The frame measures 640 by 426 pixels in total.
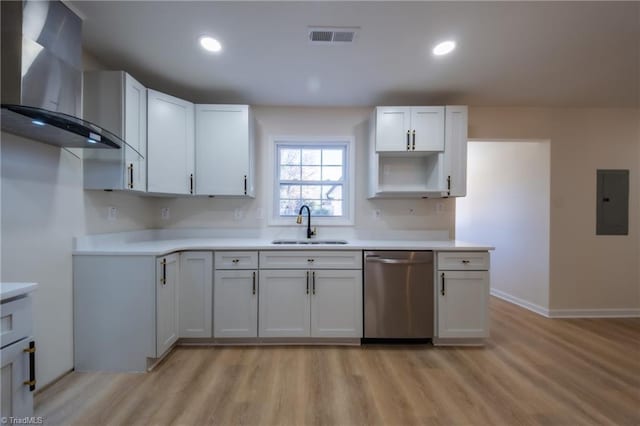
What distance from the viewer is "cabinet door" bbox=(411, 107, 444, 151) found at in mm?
2660

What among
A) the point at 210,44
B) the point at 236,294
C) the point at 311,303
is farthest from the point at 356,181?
the point at 210,44

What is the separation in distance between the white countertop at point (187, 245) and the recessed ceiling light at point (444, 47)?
1.63m

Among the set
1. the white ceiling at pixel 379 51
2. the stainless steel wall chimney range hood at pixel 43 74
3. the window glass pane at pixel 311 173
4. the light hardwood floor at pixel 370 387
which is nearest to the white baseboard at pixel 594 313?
the light hardwood floor at pixel 370 387

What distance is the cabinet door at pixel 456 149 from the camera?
2654mm

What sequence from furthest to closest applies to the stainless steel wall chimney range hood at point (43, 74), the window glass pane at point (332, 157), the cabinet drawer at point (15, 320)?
the window glass pane at point (332, 157)
the stainless steel wall chimney range hood at point (43, 74)
the cabinet drawer at point (15, 320)

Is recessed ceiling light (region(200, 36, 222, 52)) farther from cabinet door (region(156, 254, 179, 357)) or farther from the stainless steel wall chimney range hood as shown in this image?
cabinet door (region(156, 254, 179, 357))

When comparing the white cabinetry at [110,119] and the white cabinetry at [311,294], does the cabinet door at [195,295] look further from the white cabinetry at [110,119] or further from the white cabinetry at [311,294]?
the white cabinetry at [110,119]

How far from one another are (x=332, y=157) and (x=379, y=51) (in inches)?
50.4

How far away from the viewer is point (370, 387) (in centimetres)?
183

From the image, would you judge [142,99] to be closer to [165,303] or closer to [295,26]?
[295,26]

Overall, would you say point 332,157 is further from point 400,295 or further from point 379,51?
point 400,295

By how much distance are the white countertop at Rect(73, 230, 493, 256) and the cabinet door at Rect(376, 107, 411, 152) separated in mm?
1027

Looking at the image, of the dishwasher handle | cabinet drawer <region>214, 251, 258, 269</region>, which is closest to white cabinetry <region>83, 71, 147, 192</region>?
cabinet drawer <region>214, 251, 258, 269</region>

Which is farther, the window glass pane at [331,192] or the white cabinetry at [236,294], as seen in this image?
the window glass pane at [331,192]
